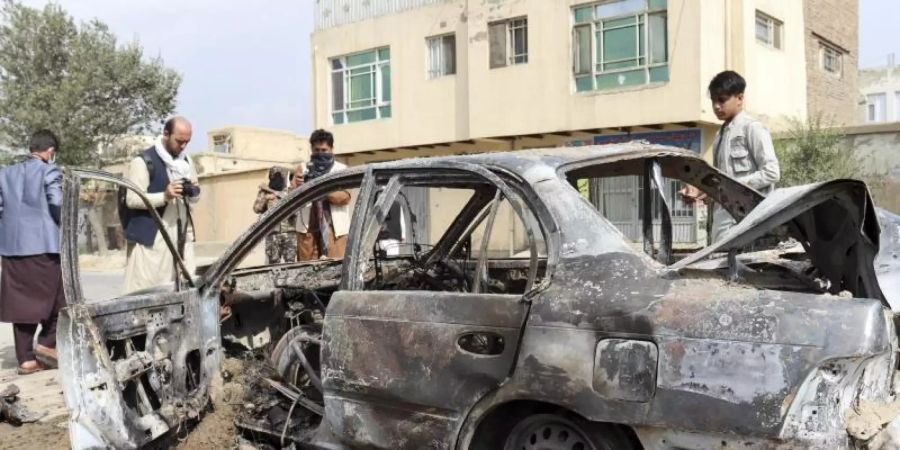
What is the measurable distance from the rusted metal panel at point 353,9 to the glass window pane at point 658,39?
6.08m

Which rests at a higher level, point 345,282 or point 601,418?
point 345,282

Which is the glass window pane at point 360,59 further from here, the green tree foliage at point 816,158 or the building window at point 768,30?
the green tree foliage at point 816,158

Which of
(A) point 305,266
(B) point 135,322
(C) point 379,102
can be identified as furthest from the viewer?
(C) point 379,102

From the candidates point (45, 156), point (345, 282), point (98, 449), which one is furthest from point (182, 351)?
point (45, 156)

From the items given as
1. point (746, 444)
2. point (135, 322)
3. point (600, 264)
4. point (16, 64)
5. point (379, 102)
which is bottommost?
point (746, 444)

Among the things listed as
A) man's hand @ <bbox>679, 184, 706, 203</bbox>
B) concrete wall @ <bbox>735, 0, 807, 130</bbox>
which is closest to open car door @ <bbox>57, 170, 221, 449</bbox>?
man's hand @ <bbox>679, 184, 706, 203</bbox>

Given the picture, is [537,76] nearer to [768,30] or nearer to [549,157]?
[768,30]

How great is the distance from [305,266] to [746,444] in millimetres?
3114

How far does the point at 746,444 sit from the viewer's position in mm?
2191

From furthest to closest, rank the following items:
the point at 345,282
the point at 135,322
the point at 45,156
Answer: the point at 45,156 → the point at 135,322 → the point at 345,282

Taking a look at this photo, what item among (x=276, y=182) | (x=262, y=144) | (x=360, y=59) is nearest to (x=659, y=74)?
(x=360, y=59)

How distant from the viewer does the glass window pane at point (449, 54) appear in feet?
67.8

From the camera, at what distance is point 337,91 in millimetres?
23328

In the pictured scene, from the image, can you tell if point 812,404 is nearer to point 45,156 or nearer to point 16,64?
point 45,156
